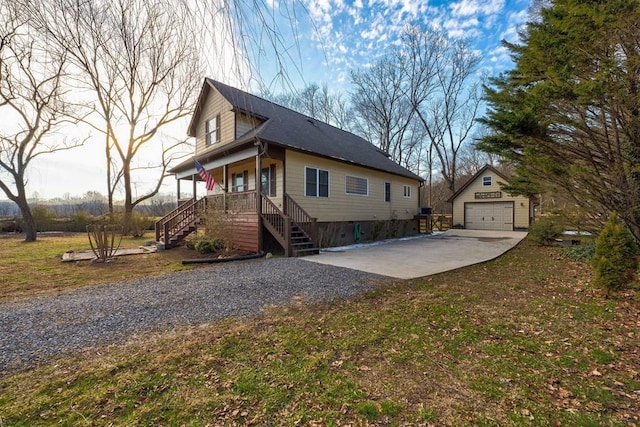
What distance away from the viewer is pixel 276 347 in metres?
3.11

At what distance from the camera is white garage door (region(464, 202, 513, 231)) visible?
20.5m

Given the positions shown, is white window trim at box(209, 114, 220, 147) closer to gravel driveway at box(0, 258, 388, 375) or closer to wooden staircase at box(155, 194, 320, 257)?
wooden staircase at box(155, 194, 320, 257)

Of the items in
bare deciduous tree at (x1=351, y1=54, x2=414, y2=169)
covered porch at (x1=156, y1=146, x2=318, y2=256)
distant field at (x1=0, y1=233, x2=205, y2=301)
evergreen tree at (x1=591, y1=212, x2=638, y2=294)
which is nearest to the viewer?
evergreen tree at (x1=591, y1=212, x2=638, y2=294)

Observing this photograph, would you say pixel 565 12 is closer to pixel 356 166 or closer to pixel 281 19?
pixel 281 19

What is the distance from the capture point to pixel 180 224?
12578mm

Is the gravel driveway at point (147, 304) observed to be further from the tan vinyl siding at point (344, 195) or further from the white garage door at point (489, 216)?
the white garage door at point (489, 216)

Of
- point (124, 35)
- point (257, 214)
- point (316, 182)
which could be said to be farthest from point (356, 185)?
point (124, 35)

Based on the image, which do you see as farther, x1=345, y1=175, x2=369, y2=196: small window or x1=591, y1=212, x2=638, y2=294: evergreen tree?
x1=345, y1=175, x2=369, y2=196: small window

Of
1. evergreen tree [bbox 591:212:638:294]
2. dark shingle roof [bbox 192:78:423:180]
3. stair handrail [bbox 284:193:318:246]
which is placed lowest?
evergreen tree [bbox 591:212:638:294]

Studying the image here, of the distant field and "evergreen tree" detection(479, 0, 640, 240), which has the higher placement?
"evergreen tree" detection(479, 0, 640, 240)

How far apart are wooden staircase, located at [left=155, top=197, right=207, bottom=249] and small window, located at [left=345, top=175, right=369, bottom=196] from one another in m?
6.52

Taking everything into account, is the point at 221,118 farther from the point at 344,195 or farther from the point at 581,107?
the point at 581,107

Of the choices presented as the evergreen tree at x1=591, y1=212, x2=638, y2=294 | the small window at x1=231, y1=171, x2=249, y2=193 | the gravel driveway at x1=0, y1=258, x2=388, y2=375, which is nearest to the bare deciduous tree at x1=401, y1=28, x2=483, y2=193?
the small window at x1=231, y1=171, x2=249, y2=193

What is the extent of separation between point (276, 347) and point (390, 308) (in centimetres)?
201
